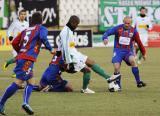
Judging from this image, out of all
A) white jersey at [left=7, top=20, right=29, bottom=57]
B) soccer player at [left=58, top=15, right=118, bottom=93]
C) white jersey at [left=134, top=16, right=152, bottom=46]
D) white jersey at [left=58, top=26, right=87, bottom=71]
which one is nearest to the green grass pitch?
soccer player at [left=58, top=15, right=118, bottom=93]

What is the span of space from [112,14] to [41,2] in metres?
4.18

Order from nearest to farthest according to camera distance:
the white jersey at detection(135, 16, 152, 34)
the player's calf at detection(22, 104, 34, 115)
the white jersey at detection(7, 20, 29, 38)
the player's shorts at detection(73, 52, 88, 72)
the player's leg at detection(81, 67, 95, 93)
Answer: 1. the player's calf at detection(22, 104, 34, 115)
2. the player's shorts at detection(73, 52, 88, 72)
3. the player's leg at detection(81, 67, 95, 93)
4. the white jersey at detection(7, 20, 29, 38)
5. the white jersey at detection(135, 16, 152, 34)

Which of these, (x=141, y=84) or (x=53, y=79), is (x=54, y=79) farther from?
(x=141, y=84)

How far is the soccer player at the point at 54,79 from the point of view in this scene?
14562mm

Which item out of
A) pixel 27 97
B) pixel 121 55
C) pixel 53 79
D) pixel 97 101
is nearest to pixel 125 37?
pixel 121 55

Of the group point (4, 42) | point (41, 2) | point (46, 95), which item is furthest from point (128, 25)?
point (41, 2)

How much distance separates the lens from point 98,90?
1501 cm

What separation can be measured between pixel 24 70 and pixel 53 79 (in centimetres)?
330

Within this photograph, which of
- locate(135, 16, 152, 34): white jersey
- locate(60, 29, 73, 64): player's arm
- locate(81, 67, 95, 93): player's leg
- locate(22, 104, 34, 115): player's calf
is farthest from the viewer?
locate(135, 16, 152, 34): white jersey

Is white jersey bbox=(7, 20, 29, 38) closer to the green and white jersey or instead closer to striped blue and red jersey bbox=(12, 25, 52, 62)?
the green and white jersey

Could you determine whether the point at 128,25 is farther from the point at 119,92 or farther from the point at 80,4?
the point at 80,4

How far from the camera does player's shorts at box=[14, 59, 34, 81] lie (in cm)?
1135

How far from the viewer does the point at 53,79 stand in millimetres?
14625

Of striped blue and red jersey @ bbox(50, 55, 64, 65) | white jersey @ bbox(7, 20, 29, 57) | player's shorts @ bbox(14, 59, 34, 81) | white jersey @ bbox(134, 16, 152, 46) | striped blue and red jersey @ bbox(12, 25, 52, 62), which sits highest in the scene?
striped blue and red jersey @ bbox(12, 25, 52, 62)
